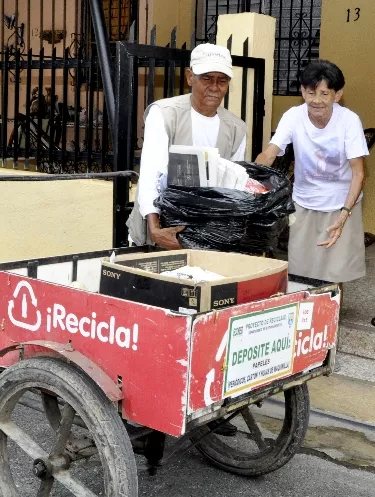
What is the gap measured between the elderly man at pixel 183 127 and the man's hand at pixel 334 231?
0.82 m

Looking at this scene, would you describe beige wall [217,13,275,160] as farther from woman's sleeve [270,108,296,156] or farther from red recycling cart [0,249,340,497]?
red recycling cart [0,249,340,497]

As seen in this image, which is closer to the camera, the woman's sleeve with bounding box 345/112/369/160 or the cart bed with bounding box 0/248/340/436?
the cart bed with bounding box 0/248/340/436

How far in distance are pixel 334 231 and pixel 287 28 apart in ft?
20.8

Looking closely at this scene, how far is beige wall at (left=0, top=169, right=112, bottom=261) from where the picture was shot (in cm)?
646

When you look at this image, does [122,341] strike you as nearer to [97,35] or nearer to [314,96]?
[314,96]

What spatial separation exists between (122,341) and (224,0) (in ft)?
27.8

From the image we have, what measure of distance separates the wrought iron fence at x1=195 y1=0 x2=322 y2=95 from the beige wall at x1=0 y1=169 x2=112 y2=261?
3.86 meters

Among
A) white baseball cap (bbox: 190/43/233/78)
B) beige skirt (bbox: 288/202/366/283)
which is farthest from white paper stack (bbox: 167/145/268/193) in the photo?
beige skirt (bbox: 288/202/366/283)

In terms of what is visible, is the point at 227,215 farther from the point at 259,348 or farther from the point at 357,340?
the point at 357,340

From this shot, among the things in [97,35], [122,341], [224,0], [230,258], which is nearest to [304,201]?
[230,258]

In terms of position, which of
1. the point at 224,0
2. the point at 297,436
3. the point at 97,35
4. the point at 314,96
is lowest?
the point at 297,436

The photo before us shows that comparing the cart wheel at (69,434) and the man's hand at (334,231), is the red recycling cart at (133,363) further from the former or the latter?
the man's hand at (334,231)

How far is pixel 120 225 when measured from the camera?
15.4 ft

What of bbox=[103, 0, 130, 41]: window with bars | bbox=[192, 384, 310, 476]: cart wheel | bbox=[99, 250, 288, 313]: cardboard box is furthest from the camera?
bbox=[103, 0, 130, 41]: window with bars
